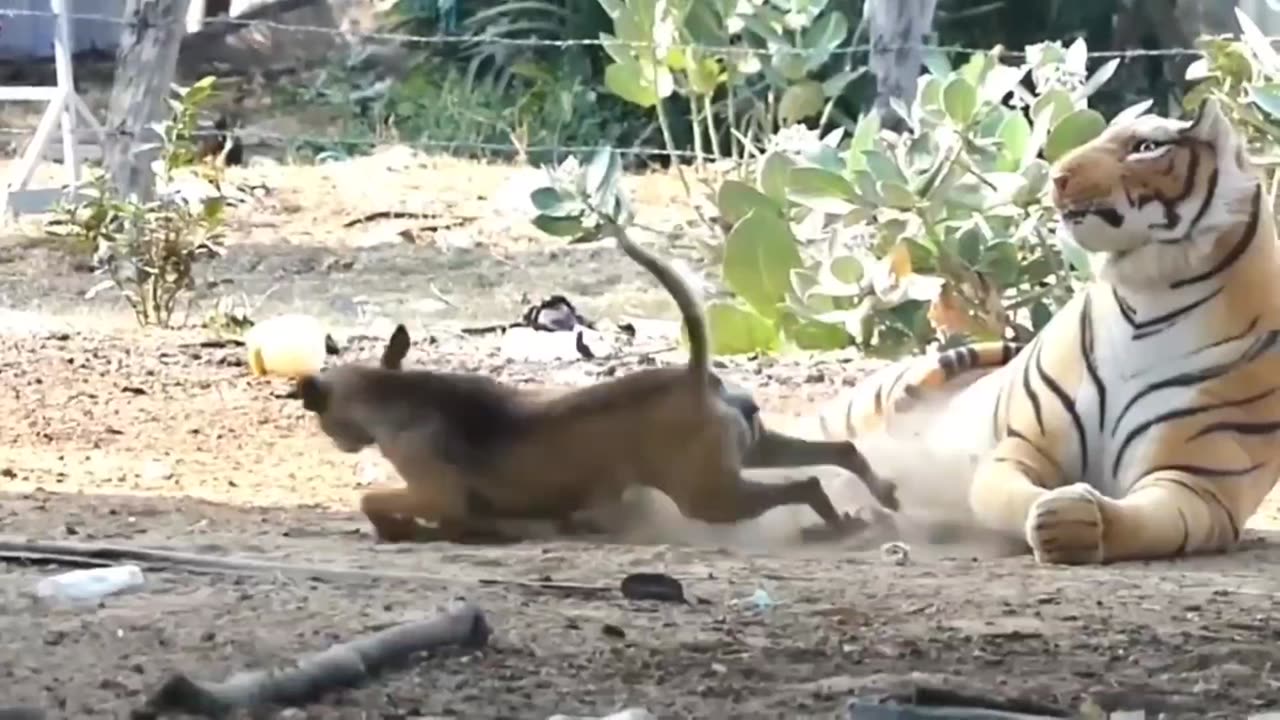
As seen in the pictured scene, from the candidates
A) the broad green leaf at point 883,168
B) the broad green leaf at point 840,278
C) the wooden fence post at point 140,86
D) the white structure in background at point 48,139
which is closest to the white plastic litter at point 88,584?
the broad green leaf at point 883,168

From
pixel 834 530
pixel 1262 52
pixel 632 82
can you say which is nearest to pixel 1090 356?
pixel 834 530

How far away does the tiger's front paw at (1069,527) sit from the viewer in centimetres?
410

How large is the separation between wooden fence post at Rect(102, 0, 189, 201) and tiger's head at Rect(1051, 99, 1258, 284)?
17.1 feet

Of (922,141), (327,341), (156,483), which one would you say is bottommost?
(156,483)

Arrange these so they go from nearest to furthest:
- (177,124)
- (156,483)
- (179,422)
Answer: (156,483), (179,422), (177,124)

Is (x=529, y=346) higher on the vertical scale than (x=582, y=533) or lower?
higher

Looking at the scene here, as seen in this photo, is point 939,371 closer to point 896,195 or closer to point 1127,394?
point 1127,394

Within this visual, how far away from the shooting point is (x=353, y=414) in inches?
182

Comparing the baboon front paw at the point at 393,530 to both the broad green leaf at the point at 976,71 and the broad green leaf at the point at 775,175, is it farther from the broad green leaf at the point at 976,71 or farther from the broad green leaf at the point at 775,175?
the broad green leaf at the point at 976,71

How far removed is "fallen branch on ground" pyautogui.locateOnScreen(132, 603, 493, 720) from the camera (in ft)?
8.21

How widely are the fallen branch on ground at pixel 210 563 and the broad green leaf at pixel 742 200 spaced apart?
129 inches

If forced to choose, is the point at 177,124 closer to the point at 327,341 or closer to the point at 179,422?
the point at 327,341

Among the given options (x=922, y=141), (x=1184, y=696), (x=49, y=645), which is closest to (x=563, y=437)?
→ (x=49, y=645)

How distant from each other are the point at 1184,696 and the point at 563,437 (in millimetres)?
1907
